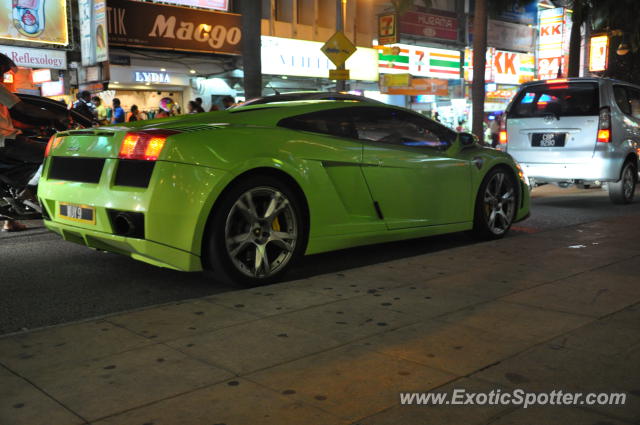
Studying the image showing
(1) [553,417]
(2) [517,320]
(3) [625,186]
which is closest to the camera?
(1) [553,417]

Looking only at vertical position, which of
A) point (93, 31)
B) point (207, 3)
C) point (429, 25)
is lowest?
point (93, 31)

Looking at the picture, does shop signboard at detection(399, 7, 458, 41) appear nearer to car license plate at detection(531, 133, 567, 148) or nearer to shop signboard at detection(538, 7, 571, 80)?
shop signboard at detection(538, 7, 571, 80)

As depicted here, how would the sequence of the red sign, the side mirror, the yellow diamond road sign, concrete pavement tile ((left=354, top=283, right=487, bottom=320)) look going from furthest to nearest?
the red sign < the yellow diamond road sign < the side mirror < concrete pavement tile ((left=354, top=283, right=487, bottom=320))

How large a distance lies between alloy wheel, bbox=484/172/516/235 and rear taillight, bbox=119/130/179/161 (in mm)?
3510

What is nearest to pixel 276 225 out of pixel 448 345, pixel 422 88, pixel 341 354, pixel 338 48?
pixel 341 354

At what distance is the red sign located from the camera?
1003 inches

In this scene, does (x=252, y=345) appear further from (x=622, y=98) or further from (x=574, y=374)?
(x=622, y=98)

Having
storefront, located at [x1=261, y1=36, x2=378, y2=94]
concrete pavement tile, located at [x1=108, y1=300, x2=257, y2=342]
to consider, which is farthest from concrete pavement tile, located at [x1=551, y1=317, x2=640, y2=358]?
storefront, located at [x1=261, y1=36, x2=378, y2=94]

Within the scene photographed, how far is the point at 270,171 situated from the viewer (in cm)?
489

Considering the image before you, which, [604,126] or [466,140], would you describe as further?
[604,126]

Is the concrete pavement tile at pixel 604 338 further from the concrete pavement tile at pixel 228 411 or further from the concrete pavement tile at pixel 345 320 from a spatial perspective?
the concrete pavement tile at pixel 228 411

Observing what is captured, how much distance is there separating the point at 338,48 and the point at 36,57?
728 centimetres

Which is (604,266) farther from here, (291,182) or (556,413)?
(556,413)

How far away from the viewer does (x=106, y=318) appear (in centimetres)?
405
